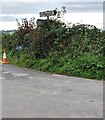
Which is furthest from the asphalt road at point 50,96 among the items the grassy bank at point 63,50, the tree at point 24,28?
the tree at point 24,28

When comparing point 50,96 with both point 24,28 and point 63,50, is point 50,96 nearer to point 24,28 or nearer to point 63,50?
point 63,50

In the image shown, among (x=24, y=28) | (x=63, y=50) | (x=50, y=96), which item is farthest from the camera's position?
(x=24, y=28)

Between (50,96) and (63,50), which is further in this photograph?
(63,50)

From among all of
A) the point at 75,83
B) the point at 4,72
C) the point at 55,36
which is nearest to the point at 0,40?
the point at 55,36

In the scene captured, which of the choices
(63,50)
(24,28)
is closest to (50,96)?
(63,50)

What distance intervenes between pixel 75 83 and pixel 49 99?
2.52 meters

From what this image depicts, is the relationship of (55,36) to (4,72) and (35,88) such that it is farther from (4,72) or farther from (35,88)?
(35,88)

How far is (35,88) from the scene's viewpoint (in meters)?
10.8

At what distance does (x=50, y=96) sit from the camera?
31.3 feet

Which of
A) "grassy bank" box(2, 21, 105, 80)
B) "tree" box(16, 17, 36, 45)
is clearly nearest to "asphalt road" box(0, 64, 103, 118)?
"grassy bank" box(2, 21, 105, 80)

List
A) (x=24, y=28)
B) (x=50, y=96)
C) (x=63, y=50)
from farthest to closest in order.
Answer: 1. (x=24, y=28)
2. (x=63, y=50)
3. (x=50, y=96)

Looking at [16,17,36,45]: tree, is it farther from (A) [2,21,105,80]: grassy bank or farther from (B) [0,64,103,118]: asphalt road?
(B) [0,64,103,118]: asphalt road

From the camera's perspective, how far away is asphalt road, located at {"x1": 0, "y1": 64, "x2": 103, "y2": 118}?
309 inches

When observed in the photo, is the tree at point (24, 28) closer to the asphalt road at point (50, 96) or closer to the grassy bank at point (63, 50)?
the grassy bank at point (63, 50)
